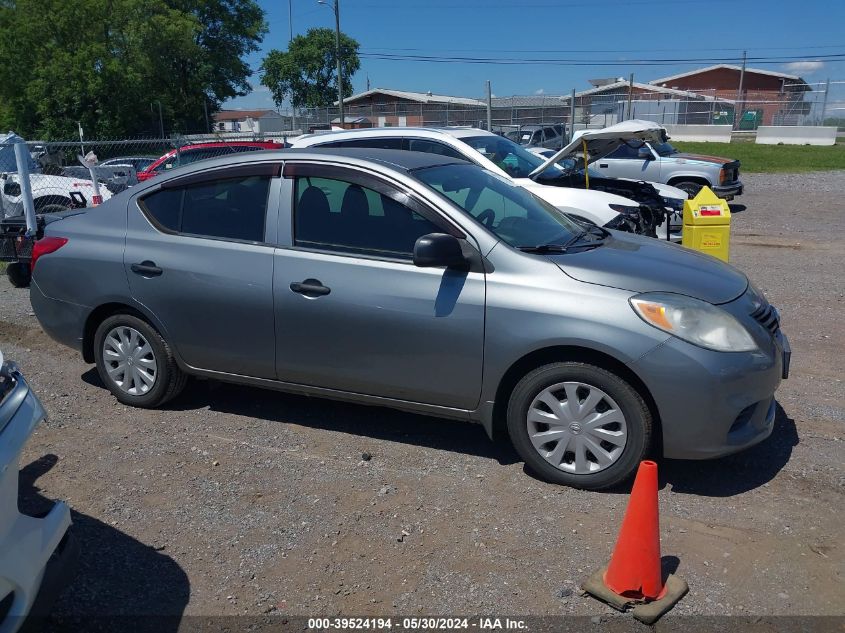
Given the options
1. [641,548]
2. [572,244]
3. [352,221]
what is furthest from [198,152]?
[641,548]

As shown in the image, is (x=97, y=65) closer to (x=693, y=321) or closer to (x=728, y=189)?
(x=728, y=189)

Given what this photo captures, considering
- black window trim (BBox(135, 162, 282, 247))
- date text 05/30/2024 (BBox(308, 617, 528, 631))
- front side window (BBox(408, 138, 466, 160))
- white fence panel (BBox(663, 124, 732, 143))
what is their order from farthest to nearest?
white fence panel (BBox(663, 124, 732, 143))
front side window (BBox(408, 138, 466, 160))
black window trim (BBox(135, 162, 282, 247))
date text 05/30/2024 (BBox(308, 617, 528, 631))

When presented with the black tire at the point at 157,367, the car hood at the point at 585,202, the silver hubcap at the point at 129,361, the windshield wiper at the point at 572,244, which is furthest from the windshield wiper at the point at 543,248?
the car hood at the point at 585,202

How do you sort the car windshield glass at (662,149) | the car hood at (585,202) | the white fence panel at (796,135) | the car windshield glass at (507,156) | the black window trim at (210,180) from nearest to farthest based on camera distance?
the black window trim at (210,180) < the car hood at (585,202) < the car windshield glass at (507,156) < the car windshield glass at (662,149) < the white fence panel at (796,135)

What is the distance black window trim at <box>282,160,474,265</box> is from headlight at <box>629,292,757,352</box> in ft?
3.54

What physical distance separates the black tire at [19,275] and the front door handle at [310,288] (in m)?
6.28

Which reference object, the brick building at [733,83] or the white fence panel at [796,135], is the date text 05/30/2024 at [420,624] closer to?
the white fence panel at [796,135]

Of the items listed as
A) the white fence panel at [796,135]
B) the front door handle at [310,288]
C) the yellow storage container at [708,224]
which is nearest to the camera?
the front door handle at [310,288]

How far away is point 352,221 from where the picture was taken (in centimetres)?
464

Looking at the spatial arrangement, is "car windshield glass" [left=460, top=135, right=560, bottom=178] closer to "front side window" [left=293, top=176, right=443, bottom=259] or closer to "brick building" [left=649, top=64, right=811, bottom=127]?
"front side window" [left=293, top=176, right=443, bottom=259]

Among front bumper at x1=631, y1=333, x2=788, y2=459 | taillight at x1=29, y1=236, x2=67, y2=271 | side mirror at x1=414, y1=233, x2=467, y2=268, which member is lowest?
front bumper at x1=631, y1=333, x2=788, y2=459

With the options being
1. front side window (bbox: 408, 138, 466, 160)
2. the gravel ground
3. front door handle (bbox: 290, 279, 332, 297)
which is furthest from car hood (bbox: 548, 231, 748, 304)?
front side window (bbox: 408, 138, 466, 160)

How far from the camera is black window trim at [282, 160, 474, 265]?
4.40 metres

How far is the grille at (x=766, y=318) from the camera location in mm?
4242
